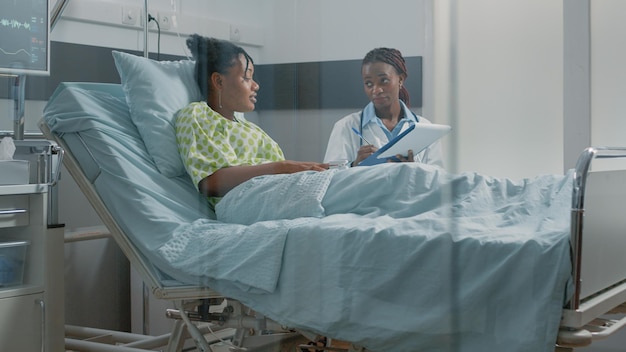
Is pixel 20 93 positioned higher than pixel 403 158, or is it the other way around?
pixel 20 93

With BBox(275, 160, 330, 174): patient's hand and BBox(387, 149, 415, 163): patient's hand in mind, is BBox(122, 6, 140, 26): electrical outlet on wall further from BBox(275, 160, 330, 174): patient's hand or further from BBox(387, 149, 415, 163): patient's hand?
BBox(387, 149, 415, 163): patient's hand

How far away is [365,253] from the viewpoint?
1318 millimetres

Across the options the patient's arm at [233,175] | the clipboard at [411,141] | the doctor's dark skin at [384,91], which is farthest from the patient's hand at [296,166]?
the doctor's dark skin at [384,91]

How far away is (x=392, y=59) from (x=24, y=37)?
51.8 inches

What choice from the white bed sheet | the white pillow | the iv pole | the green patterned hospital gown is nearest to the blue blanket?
the white bed sheet

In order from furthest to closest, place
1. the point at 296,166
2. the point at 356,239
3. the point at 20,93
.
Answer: the point at 20,93, the point at 296,166, the point at 356,239

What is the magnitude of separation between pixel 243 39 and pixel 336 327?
717 millimetres

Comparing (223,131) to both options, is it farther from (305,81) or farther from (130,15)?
(130,15)

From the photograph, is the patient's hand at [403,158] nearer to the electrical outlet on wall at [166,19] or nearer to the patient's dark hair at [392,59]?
the patient's dark hair at [392,59]

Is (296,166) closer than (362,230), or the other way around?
(362,230)

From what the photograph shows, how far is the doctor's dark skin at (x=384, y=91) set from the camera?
1.24 meters

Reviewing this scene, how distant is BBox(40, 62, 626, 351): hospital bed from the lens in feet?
3.67

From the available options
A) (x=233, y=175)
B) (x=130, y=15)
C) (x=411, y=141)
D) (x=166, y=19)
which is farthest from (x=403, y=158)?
(x=130, y=15)

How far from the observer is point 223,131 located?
1.73m
